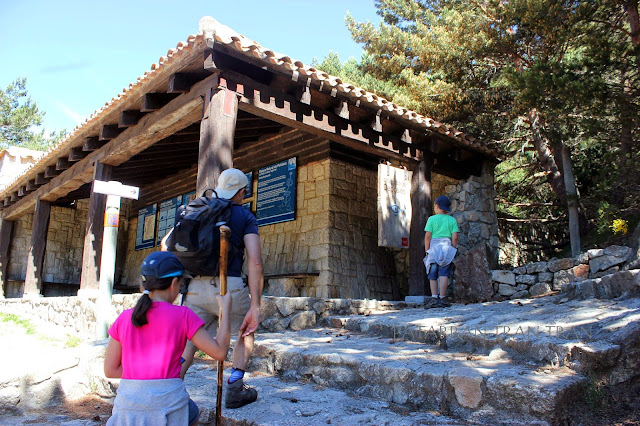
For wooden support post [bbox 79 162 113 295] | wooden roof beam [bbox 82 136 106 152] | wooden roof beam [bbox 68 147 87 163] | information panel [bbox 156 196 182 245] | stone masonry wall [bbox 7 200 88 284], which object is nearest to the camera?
wooden support post [bbox 79 162 113 295]

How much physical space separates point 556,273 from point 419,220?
2071 millimetres

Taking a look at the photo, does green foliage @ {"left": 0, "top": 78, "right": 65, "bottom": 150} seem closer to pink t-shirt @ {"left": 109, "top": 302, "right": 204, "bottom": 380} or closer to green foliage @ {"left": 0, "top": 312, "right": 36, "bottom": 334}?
green foliage @ {"left": 0, "top": 312, "right": 36, "bottom": 334}

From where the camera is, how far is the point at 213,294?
9.23 ft

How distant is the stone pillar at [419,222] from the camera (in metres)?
7.37

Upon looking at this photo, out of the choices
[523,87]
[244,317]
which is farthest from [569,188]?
[244,317]

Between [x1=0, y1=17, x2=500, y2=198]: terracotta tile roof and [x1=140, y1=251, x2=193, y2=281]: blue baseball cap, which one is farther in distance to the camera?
[x1=0, y1=17, x2=500, y2=198]: terracotta tile roof

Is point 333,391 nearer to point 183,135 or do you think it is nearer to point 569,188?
point 183,135

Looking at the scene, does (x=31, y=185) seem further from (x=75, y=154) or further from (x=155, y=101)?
(x=155, y=101)

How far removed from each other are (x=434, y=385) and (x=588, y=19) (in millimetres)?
6302

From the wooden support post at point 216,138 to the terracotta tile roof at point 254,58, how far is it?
551 mm

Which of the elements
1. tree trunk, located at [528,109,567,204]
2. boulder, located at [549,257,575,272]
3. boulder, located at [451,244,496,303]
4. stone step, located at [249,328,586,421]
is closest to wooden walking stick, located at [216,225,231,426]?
stone step, located at [249,328,586,421]

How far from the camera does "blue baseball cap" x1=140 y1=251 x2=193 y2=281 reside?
7.07 feet

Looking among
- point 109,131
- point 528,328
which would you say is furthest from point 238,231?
point 109,131

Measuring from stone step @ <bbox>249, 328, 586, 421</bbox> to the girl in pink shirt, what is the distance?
1.56m
